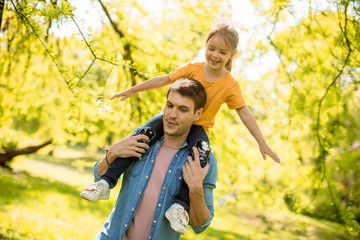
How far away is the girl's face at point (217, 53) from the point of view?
2340 mm

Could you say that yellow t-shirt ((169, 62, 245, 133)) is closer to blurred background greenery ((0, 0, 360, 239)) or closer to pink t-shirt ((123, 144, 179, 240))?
blurred background greenery ((0, 0, 360, 239))

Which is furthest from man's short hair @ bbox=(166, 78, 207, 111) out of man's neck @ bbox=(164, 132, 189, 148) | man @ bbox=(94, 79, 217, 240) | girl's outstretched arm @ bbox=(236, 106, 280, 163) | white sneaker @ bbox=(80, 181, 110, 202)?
white sneaker @ bbox=(80, 181, 110, 202)

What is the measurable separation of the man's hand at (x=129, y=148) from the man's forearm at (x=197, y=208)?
0.47 metres

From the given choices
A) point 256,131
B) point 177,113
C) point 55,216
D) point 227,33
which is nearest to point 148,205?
point 177,113

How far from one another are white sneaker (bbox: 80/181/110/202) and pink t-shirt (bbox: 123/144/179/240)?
0.91 feet

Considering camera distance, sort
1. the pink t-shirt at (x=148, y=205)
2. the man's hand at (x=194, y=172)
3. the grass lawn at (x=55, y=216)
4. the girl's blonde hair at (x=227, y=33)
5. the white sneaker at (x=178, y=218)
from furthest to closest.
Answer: the grass lawn at (x=55, y=216) → the girl's blonde hair at (x=227, y=33) → the pink t-shirt at (x=148, y=205) → the man's hand at (x=194, y=172) → the white sneaker at (x=178, y=218)

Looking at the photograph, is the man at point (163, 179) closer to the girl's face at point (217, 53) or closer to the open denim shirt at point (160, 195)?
the open denim shirt at point (160, 195)

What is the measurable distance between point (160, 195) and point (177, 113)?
602 mm

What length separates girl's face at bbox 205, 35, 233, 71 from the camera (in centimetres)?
234

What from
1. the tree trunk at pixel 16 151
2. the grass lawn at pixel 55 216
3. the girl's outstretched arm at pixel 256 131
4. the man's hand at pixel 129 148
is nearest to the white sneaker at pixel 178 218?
the man's hand at pixel 129 148

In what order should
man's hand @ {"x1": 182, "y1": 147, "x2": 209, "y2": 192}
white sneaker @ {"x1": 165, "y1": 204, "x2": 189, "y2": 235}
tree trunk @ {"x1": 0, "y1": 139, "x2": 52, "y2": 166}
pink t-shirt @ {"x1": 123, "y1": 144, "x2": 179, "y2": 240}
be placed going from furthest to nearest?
1. tree trunk @ {"x1": 0, "y1": 139, "x2": 52, "y2": 166}
2. pink t-shirt @ {"x1": 123, "y1": 144, "x2": 179, "y2": 240}
3. man's hand @ {"x1": 182, "y1": 147, "x2": 209, "y2": 192}
4. white sneaker @ {"x1": 165, "y1": 204, "x2": 189, "y2": 235}

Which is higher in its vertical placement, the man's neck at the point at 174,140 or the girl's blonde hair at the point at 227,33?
the girl's blonde hair at the point at 227,33

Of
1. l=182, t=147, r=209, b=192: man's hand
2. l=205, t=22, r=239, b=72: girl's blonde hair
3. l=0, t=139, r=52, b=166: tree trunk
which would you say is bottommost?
l=0, t=139, r=52, b=166: tree trunk

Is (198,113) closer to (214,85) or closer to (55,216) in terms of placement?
(214,85)
